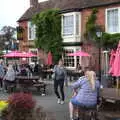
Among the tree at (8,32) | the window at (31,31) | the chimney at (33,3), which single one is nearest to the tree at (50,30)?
the window at (31,31)

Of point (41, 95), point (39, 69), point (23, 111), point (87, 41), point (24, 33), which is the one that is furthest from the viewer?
point (24, 33)

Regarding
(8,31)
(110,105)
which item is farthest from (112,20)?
(8,31)

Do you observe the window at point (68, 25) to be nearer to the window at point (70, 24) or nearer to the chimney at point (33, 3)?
the window at point (70, 24)

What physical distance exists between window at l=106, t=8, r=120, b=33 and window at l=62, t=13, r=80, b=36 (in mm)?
3910

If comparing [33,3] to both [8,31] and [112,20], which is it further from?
[8,31]

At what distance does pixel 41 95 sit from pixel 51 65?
19.1m

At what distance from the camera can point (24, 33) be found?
160ft

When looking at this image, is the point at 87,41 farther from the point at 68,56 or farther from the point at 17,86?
the point at 17,86

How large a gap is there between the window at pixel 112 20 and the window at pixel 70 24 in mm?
3910

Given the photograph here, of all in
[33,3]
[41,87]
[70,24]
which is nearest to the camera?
[41,87]

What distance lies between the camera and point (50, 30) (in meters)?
42.0

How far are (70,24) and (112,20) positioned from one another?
17.9ft

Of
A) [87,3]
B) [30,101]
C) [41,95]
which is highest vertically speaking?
[87,3]

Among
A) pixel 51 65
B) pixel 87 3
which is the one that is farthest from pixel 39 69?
pixel 87 3
